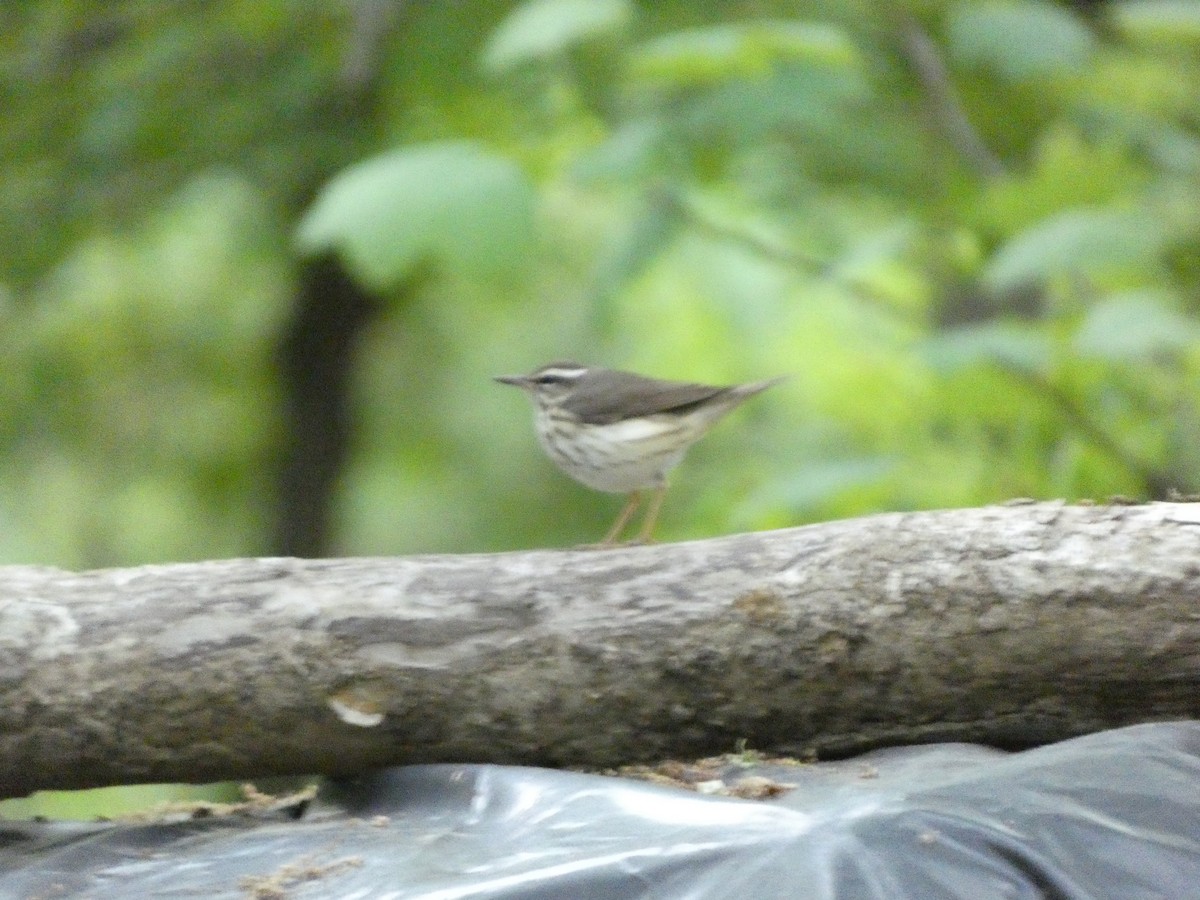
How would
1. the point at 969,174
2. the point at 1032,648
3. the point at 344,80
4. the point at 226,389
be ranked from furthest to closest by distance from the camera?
the point at 226,389, the point at 344,80, the point at 969,174, the point at 1032,648

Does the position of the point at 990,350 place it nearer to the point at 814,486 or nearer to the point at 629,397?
the point at 814,486

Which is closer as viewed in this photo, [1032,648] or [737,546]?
[1032,648]

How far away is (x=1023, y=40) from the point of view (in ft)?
16.7

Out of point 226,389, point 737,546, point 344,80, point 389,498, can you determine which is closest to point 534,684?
point 737,546

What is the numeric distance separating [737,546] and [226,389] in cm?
842

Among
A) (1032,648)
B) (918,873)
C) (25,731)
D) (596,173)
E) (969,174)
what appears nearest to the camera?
(918,873)

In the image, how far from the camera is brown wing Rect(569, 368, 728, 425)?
192 inches

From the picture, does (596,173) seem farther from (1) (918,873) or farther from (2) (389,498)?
(2) (389,498)

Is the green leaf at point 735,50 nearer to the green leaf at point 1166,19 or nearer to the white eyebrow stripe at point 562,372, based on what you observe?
the green leaf at point 1166,19

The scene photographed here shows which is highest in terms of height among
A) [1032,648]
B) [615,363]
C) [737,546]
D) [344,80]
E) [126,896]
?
[344,80]

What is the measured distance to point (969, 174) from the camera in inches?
239

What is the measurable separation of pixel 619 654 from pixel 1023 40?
2.99m

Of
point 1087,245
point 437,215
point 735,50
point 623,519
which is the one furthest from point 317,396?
point 1087,245

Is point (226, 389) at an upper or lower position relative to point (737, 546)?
upper
